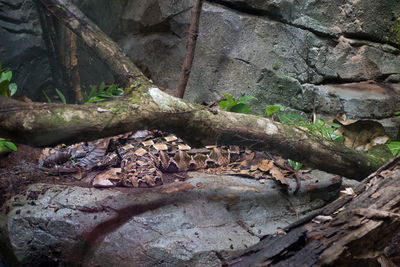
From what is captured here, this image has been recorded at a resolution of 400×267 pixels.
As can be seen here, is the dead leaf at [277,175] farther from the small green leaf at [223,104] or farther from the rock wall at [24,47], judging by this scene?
the rock wall at [24,47]

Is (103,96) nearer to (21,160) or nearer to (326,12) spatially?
(21,160)

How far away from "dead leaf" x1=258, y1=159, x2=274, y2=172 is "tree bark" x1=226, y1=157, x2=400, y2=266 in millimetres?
1257

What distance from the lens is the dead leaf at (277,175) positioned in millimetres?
2973

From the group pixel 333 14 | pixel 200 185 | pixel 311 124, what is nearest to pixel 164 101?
pixel 200 185

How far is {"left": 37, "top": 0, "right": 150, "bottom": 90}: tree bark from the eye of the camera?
3055 millimetres

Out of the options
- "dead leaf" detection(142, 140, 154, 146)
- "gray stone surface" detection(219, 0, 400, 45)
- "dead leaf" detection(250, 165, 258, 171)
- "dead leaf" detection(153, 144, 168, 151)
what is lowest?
"dead leaf" detection(142, 140, 154, 146)

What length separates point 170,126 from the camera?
7.83ft

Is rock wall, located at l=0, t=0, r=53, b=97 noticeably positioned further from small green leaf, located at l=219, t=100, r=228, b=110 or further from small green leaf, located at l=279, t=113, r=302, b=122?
small green leaf, located at l=279, t=113, r=302, b=122

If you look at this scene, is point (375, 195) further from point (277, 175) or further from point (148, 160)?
point (148, 160)

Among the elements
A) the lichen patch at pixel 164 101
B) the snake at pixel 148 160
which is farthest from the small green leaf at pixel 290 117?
the lichen patch at pixel 164 101

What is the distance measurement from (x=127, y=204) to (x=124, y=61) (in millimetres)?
1477

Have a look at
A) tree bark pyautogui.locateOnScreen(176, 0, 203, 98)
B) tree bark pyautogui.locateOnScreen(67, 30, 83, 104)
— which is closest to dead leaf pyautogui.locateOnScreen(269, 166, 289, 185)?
tree bark pyautogui.locateOnScreen(176, 0, 203, 98)

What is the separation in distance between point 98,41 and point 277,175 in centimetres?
231

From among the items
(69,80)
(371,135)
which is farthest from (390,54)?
(69,80)
